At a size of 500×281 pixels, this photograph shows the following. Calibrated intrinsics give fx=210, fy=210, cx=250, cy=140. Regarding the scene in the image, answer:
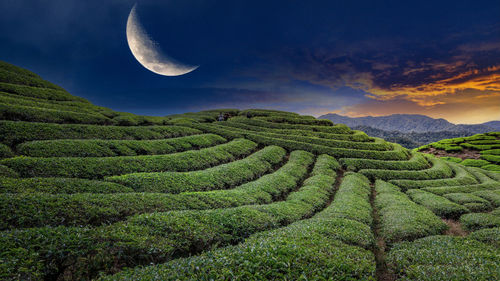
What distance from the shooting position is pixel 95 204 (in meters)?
10.5

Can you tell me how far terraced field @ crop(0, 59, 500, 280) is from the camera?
23.0 ft

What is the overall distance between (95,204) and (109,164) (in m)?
8.12

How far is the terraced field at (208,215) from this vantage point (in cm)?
700

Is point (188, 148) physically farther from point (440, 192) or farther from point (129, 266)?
point (440, 192)

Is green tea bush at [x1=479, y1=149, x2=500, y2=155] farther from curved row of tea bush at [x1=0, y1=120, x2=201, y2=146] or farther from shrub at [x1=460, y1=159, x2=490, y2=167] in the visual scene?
curved row of tea bush at [x1=0, y1=120, x2=201, y2=146]

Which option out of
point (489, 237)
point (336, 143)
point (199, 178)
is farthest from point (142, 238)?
point (336, 143)

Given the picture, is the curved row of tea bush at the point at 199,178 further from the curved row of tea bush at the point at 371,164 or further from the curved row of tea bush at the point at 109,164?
the curved row of tea bush at the point at 371,164

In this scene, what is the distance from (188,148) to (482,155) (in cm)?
7438

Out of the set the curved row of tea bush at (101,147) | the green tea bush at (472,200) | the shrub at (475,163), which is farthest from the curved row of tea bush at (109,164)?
the shrub at (475,163)

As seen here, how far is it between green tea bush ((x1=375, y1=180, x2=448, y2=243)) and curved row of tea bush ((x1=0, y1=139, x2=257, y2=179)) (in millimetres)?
17344

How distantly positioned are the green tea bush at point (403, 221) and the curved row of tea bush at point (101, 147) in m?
22.6

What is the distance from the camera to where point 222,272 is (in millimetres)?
6160

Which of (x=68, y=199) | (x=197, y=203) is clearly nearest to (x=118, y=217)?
(x=68, y=199)

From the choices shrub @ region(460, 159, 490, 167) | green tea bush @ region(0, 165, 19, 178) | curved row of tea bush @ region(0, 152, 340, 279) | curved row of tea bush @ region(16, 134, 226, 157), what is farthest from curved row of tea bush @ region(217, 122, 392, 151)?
green tea bush @ region(0, 165, 19, 178)
